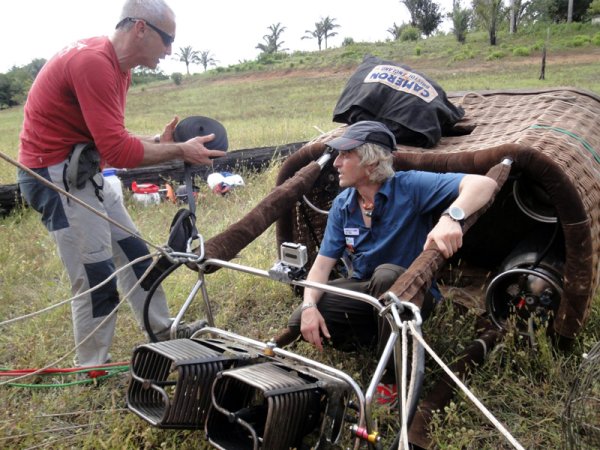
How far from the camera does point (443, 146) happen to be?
3.55 m

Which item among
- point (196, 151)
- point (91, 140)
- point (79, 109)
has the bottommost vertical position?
point (196, 151)

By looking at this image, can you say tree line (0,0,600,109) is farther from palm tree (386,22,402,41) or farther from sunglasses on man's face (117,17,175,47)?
sunglasses on man's face (117,17,175,47)

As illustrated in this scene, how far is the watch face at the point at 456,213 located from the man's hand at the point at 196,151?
1350 mm

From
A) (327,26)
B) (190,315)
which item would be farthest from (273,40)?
(190,315)

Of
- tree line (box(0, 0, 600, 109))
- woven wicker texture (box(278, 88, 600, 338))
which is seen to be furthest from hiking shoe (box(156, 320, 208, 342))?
tree line (box(0, 0, 600, 109))

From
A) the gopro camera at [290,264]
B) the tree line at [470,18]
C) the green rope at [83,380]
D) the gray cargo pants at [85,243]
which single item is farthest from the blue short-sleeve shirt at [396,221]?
the tree line at [470,18]

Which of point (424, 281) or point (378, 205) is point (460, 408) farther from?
point (378, 205)

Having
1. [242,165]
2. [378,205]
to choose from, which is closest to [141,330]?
[378,205]

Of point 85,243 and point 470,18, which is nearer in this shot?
point 85,243

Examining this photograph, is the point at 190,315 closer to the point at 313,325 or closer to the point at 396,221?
the point at 313,325

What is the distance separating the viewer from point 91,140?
3.14 meters

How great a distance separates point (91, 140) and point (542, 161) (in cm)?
233

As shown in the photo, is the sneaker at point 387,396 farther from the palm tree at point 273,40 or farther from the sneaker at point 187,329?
the palm tree at point 273,40

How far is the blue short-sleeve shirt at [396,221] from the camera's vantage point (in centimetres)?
290
